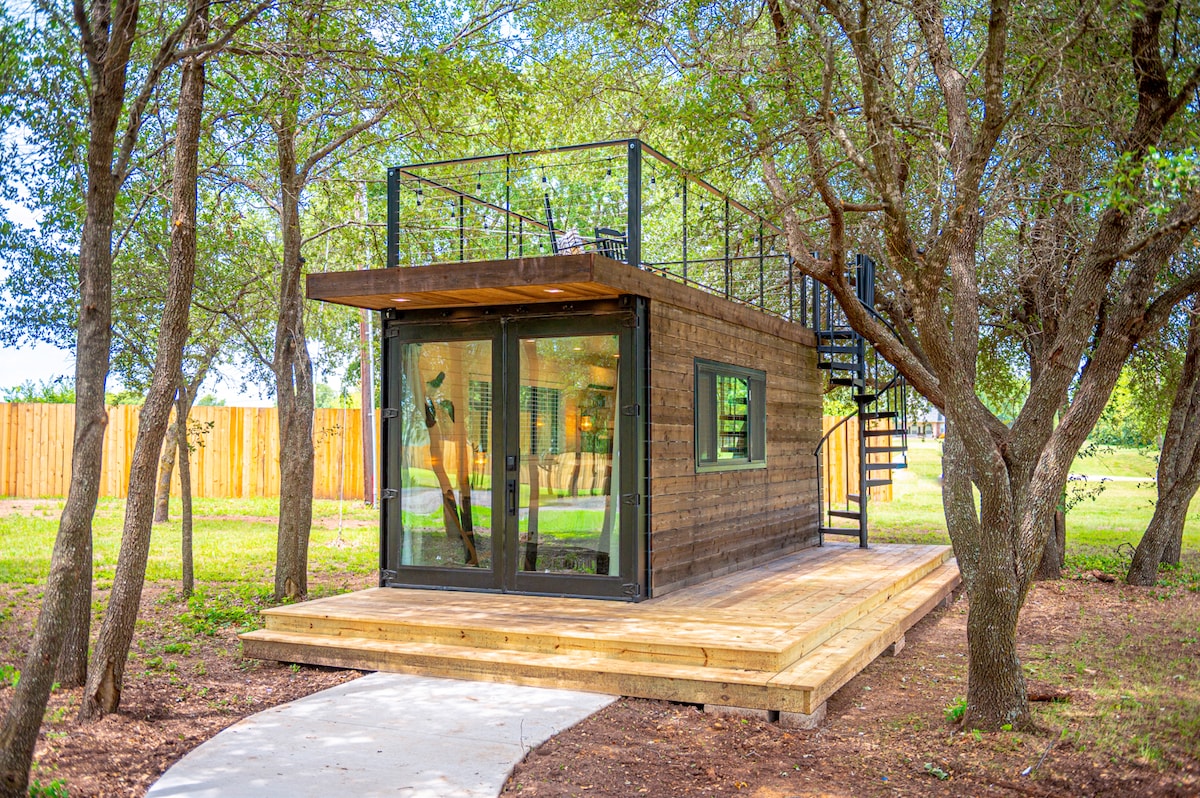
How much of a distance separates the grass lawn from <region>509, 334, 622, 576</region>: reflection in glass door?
5.69 m

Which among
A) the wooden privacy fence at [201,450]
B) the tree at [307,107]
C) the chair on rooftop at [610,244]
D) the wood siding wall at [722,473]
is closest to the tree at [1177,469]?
the wood siding wall at [722,473]

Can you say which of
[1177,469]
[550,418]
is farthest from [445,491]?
[1177,469]

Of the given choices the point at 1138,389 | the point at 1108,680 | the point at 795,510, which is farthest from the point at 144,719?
the point at 1138,389

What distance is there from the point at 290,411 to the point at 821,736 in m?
5.55

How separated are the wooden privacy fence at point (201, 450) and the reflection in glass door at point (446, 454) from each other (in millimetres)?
12125

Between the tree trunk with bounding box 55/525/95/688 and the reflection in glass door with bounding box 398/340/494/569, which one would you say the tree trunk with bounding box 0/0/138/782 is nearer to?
the tree trunk with bounding box 55/525/95/688

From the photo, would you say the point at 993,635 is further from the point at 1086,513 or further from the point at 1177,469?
the point at 1086,513

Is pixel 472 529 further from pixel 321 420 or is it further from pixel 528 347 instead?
pixel 321 420

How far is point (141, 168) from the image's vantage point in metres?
9.20

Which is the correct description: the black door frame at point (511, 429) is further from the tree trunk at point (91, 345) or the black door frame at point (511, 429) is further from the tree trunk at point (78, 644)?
the tree trunk at point (91, 345)

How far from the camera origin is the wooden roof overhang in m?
6.52

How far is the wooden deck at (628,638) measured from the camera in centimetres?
555

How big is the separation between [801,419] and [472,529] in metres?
4.80

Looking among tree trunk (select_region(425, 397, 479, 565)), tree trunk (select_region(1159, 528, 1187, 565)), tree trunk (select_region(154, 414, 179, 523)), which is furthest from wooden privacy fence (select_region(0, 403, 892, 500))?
tree trunk (select_region(425, 397, 479, 565))
